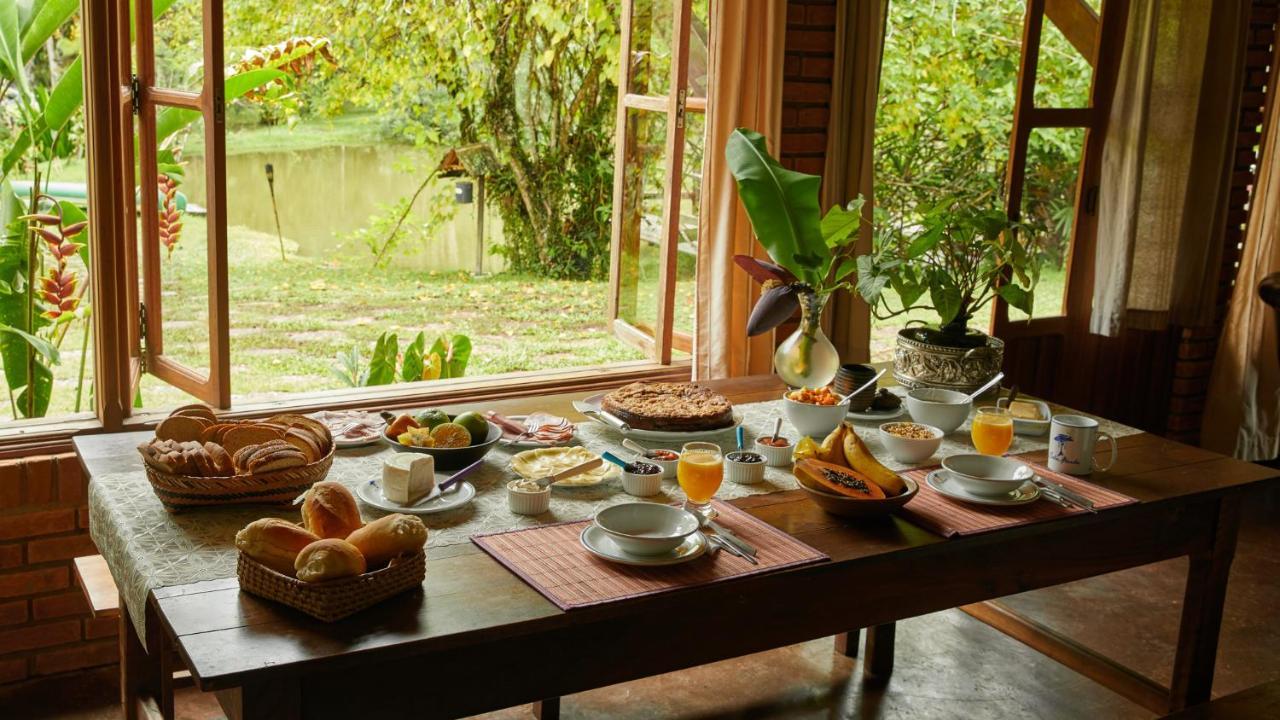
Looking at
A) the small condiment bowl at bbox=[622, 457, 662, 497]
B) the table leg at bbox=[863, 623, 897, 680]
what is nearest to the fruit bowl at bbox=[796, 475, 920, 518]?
the small condiment bowl at bbox=[622, 457, 662, 497]

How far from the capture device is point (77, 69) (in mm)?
3117

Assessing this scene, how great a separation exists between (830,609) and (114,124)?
79.1 inches

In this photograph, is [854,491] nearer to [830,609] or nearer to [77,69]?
[830,609]

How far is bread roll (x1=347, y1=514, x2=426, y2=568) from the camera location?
1.50 meters

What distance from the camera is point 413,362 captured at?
411cm

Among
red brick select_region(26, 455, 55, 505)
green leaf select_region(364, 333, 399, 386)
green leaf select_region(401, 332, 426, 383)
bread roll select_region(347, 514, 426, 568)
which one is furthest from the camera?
green leaf select_region(401, 332, 426, 383)

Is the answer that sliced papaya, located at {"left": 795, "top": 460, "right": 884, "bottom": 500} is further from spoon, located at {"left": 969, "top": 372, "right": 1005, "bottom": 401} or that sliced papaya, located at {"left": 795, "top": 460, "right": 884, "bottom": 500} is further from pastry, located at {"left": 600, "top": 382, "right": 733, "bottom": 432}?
spoon, located at {"left": 969, "top": 372, "right": 1005, "bottom": 401}

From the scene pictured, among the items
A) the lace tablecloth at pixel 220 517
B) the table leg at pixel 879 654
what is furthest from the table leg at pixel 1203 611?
the table leg at pixel 879 654

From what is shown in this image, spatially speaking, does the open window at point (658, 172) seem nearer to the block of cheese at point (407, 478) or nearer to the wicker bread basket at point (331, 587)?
the block of cheese at point (407, 478)

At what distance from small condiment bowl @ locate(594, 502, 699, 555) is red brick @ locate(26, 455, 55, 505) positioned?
1611mm

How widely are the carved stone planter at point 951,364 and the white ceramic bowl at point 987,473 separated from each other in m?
0.54

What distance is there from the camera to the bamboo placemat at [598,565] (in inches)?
61.4

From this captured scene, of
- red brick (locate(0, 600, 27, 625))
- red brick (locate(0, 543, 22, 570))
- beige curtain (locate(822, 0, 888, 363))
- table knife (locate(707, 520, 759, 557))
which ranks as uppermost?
beige curtain (locate(822, 0, 888, 363))

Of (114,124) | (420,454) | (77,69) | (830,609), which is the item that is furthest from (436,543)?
(77,69)
